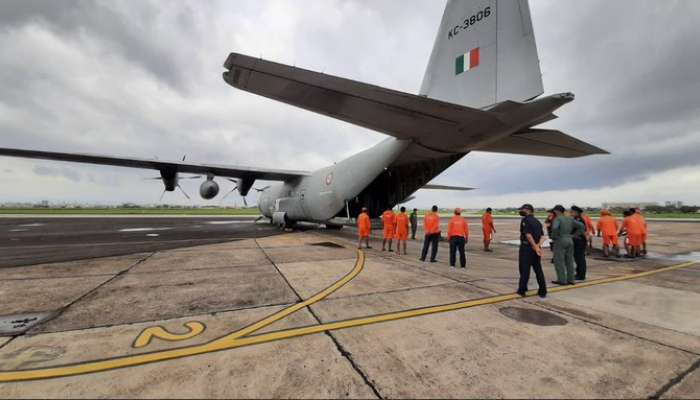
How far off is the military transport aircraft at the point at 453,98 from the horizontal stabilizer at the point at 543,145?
27 mm

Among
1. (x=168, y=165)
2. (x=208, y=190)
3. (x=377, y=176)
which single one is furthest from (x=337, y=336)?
(x=168, y=165)

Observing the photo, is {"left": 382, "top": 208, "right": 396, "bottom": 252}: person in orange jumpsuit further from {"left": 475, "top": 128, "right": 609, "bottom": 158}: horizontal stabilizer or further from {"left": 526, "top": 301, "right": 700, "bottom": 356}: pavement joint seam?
{"left": 526, "top": 301, "right": 700, "bottom": 356}: pavement joint seam

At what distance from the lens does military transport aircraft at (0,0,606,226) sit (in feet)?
18.5

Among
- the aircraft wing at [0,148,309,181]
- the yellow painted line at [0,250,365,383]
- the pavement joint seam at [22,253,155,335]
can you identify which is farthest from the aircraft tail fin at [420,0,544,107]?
the aircraft wing at [0,148,309,181]

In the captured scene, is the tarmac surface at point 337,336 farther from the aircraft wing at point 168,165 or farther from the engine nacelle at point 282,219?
the engine nacelle at point 282,219

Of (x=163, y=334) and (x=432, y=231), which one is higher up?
(x=432, y=231)

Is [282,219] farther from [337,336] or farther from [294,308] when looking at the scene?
[337,336]

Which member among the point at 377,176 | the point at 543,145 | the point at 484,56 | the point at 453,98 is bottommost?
the point at 377,176

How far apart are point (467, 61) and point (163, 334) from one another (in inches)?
346

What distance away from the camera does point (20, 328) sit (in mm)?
3236

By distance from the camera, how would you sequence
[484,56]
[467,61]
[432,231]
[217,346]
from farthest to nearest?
1. [432,231]
2. [467,61]
3. [484,56]
4. [217,346]

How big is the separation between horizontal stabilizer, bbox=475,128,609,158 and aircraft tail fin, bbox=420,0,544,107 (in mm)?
2048

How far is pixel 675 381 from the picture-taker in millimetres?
2314

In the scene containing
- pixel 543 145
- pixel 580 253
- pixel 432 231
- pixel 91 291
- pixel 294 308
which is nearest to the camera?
pixel 294 308
